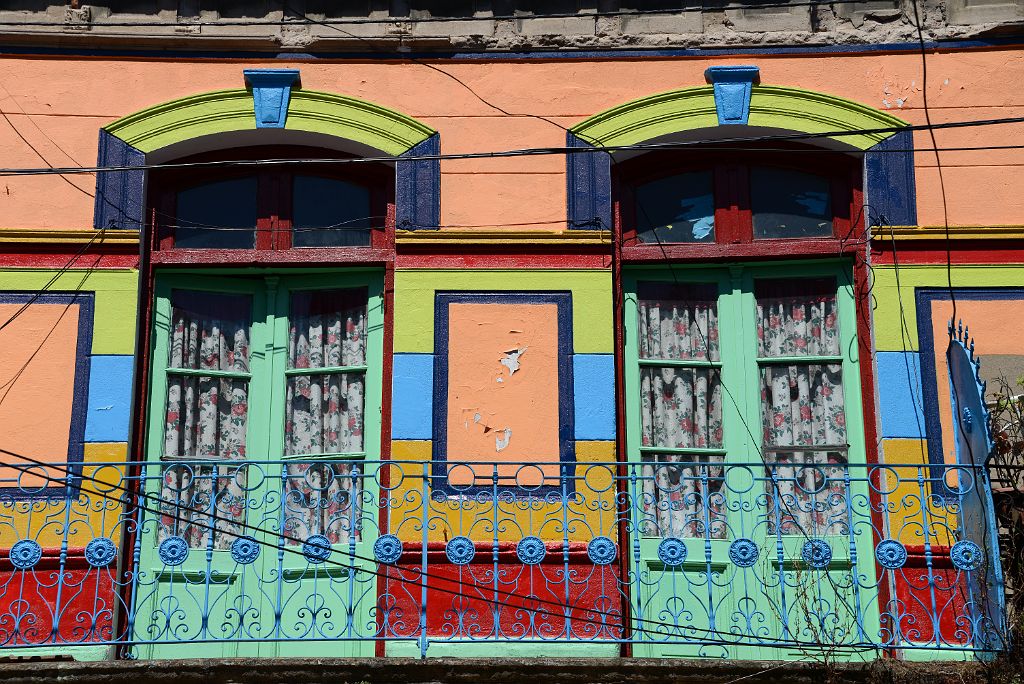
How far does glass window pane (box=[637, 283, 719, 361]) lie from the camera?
8531mm

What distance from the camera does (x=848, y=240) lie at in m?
8.60

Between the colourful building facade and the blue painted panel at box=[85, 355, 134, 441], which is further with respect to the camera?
the blue painted panel at box=[85, 355, 134, 441]

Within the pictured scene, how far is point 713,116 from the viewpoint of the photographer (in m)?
8.66

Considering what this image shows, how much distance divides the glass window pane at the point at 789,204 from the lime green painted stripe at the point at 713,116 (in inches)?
15.3

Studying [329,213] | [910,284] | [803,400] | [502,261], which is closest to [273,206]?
[329,213]

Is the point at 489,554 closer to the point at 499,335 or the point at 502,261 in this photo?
the point at 499,335

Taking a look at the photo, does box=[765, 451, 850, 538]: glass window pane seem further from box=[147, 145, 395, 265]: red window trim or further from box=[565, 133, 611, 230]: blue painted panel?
box=[147, 145, 395, 265]: red window trim

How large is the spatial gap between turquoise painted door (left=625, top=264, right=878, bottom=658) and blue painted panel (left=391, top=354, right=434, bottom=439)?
126cm

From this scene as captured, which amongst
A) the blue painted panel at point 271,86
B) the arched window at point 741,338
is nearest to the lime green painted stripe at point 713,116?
the arched window at point 741,338

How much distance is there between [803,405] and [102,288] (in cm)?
441

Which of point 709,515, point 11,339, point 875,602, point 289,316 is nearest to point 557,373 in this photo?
point 709,515

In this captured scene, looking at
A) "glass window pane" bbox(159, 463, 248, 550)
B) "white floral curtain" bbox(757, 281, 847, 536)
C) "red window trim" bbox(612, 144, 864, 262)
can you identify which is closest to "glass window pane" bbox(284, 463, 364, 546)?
"glass window pane" bbox(159, 463, 248, 550)

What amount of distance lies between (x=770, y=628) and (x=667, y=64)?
3671mm

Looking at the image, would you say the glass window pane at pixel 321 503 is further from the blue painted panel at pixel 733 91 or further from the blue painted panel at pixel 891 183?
the blue painted panel at pixel 891 183
